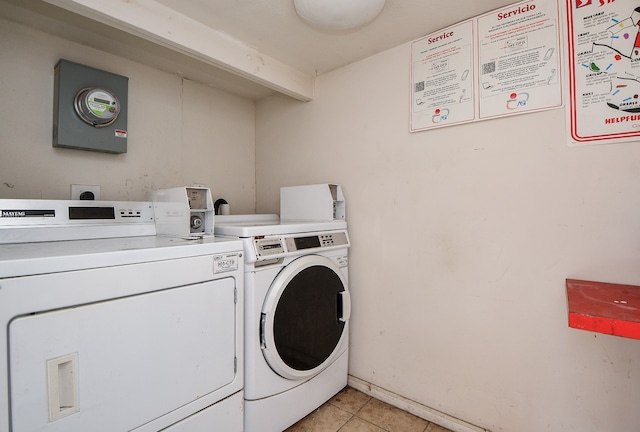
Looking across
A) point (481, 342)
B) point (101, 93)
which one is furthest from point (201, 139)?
point (481, 342)

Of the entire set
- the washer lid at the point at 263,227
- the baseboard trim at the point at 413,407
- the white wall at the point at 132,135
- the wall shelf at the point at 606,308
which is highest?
the white wall at the point at 132,135

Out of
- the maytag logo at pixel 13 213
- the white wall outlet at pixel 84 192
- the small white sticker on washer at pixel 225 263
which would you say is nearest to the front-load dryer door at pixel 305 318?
the small white sticker on washer at pixel 225 263

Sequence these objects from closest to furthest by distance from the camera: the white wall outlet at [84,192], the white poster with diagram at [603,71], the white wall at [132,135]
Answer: the white poster with diagram at [603,71]
the white wall at [132,135]
the white wall outlet at [84,192]

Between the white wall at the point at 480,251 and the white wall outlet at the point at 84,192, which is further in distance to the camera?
the white wall outlet at the point at 84,192

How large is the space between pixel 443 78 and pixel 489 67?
0.72 ft

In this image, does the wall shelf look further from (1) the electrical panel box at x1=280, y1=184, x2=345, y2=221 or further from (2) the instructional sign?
(1) the electrical panel box at x1=280, y1=184, x2=345, y2=221

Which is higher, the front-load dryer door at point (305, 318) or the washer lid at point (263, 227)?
the washer lid at point (263, 227)

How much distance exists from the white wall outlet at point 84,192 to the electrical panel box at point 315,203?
3.73 ft

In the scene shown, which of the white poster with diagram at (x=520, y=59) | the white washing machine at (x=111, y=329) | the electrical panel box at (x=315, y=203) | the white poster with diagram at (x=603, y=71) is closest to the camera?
the white washing machine at (x=111, y=329)

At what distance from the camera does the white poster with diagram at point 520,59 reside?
1352 mm

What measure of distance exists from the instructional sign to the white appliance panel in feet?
4.68

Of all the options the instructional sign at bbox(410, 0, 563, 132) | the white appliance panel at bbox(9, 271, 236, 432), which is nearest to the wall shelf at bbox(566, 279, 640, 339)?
the instructional sign at bbox(410, 0, 563, 132)

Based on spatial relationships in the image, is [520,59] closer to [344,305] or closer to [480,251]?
[480,251]

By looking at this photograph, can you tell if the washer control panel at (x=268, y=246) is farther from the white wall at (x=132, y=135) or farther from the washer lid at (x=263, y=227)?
the white wall at (x=132, y=135)
